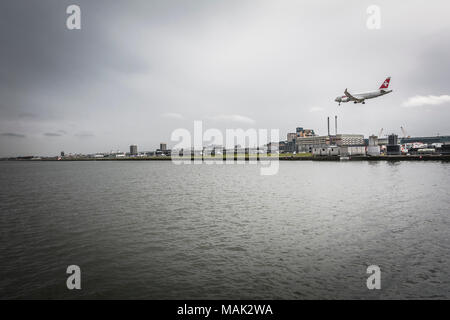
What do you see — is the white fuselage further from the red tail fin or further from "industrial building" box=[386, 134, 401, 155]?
"industrial building" box=[386, 134, 401, 155]

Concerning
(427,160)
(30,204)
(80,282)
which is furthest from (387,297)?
(427,160)

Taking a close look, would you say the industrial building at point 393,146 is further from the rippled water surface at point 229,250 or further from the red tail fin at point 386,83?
the rippled water surface at point 229,250

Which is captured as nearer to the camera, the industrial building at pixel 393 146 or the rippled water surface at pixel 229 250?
the rippled water surface at pixel 229 250

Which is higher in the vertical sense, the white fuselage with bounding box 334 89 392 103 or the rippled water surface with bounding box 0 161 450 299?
the white fuselage with bounding box 334 89 392 103

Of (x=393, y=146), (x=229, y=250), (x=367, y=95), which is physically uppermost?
(x=367, y=95)

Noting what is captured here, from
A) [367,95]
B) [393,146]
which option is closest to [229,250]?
[367,95]

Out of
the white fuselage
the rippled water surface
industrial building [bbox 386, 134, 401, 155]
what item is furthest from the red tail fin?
the rippled water surface

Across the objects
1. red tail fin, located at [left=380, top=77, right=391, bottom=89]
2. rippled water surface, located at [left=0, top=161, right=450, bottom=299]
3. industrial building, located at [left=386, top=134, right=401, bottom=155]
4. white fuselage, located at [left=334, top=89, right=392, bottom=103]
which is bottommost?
rippled water surface, located at [left=0, top=161, right=450, bottom=299]

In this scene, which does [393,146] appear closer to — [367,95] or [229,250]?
[367,95]

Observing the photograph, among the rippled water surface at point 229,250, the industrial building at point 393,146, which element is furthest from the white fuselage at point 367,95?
the rippled water surface at point 229,250
